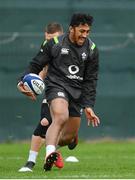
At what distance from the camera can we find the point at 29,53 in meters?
18.6

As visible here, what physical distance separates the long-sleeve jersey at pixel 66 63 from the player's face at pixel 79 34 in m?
0.07

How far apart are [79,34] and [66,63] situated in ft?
1.29

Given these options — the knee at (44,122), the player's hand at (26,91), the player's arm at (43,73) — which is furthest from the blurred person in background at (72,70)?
the player's arm at (43,73)

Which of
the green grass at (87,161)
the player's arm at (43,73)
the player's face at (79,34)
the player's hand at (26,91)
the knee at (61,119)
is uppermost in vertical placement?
the player's face at (79,34)

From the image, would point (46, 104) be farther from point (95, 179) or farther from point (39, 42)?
point (39, 42)

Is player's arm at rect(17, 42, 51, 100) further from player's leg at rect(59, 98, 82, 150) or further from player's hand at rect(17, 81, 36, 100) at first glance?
player's leg at rect(59, 98, 82, 150)

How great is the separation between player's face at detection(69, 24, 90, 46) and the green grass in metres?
1.58

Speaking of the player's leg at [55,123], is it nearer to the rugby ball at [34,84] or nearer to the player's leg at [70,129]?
the rugby ball at [34,84]

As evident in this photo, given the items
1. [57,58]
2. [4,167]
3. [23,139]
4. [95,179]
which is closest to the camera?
[95,179]

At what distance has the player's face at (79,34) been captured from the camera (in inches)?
408

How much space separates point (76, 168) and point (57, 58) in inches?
61.3

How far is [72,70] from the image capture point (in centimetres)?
1052

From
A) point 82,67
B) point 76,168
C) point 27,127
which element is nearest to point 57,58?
point 82,67

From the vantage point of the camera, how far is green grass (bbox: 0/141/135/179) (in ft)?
32.4
